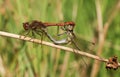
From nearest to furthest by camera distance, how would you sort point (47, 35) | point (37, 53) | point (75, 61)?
point (47, 35), point (37, 53), point (75, 61)

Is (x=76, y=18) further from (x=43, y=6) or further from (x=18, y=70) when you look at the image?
(x=18, y=70)

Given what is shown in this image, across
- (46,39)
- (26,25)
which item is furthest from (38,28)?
(46,39)

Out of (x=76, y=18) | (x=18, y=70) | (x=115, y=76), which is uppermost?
(x=76, y=18)

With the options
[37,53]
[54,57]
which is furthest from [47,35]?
[54,57]

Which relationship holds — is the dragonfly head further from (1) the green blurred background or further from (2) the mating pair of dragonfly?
(1) the green blurred background

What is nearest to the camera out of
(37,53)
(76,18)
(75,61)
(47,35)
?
(47,35)

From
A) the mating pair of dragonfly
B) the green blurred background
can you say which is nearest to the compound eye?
the mating pair of dragonfly

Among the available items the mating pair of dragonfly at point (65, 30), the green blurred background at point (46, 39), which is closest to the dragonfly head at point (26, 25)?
the mating pair of dragonfly at point (65, 30)

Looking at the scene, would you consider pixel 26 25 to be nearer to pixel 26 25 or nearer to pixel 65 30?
pixel 26 25

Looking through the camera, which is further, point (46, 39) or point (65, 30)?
point (46, 39)
